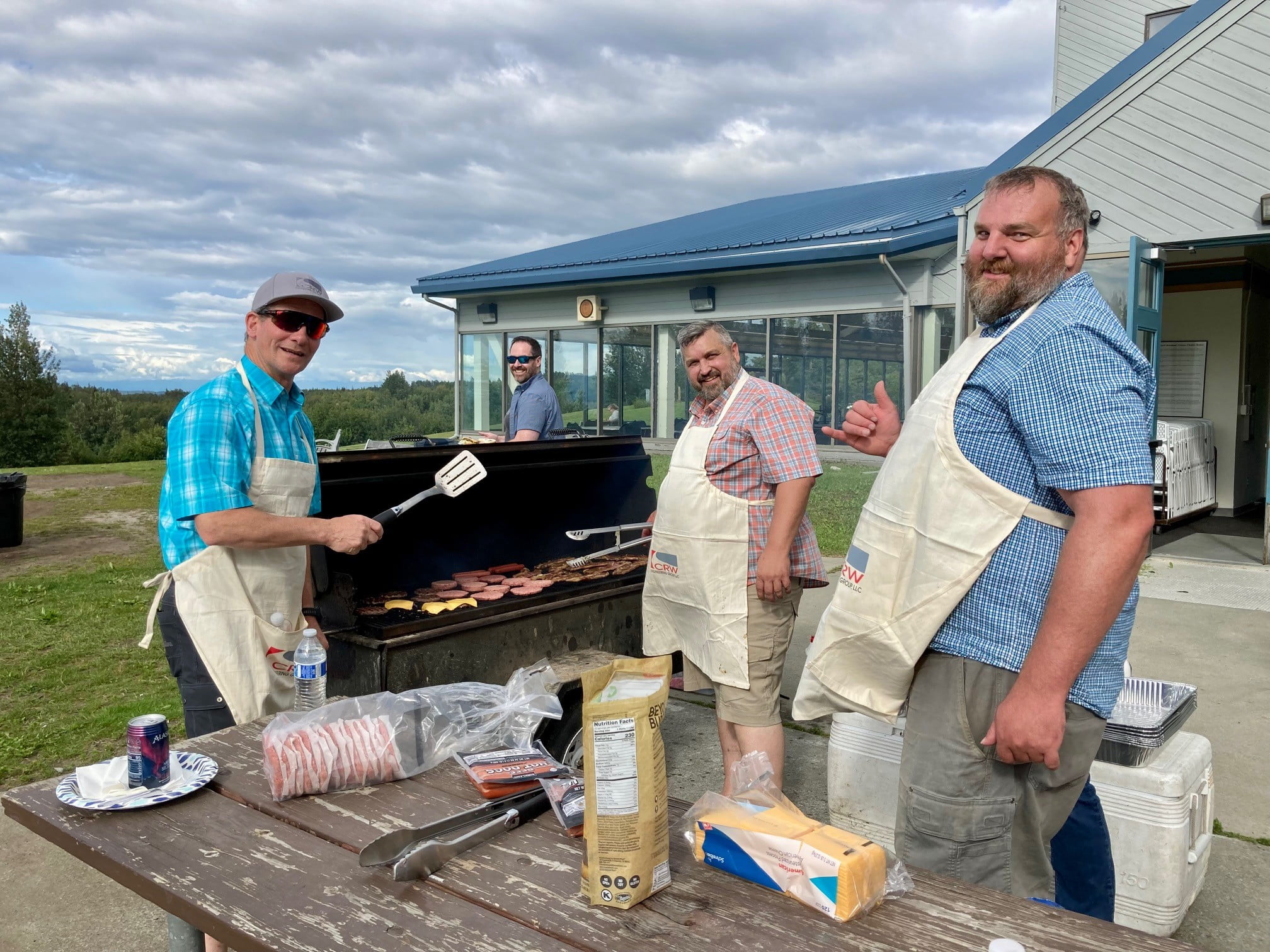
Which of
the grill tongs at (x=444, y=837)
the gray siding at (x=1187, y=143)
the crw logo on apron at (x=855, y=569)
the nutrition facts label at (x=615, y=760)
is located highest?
the gray siding at (x=1187, y=143)

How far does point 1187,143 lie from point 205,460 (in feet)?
28.7

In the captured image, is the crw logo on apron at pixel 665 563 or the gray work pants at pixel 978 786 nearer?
the gray work pants at pixel 978 786

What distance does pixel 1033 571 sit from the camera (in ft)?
6.17

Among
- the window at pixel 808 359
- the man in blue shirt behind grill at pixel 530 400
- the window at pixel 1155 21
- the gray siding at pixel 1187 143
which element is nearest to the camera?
the man in blue shirt behind grill at pixel 530 400

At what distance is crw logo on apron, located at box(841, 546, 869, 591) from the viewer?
2.12 metres

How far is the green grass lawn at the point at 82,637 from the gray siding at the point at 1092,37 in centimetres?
783

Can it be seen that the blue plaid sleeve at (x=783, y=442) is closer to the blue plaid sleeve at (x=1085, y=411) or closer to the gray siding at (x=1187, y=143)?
the blue plaid sleeve at (x=1085, y=411)

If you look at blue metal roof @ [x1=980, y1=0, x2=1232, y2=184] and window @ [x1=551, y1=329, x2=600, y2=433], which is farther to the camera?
window @ [x1=551, y1=329, x2=600, y2=433]

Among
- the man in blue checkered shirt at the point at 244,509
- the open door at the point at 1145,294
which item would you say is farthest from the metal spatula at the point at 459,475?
the open door at the point at 1145,294

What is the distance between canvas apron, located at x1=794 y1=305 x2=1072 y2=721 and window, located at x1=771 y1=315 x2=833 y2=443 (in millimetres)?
11741

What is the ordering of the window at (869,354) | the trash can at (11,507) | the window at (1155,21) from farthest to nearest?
the window at (1155,21) → the window at (869,354) → the trash can at (11,507)

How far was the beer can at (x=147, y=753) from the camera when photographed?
191 cm

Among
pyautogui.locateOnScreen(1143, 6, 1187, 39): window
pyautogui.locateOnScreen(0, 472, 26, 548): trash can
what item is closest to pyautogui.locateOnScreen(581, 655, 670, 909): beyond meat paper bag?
pyautogui.locateOnScreen(0, 472, 26, 548): trash can

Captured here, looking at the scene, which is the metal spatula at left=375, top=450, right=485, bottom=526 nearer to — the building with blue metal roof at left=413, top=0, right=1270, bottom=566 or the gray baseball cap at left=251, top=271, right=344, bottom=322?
the gray baseball cap at left=251, top=271, right=344, bottom=322
